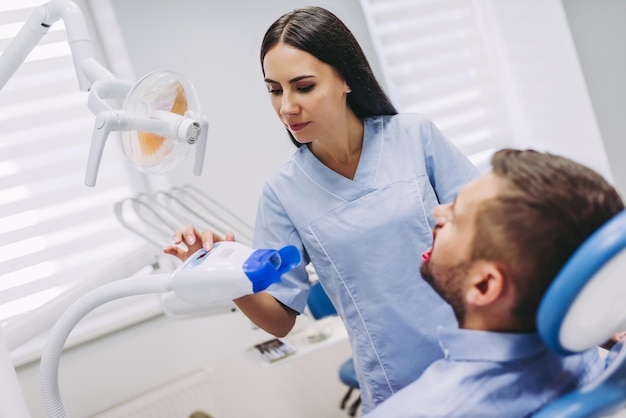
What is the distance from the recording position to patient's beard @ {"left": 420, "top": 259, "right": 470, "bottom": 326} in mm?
921

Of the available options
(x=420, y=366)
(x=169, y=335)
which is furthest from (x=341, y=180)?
(x=169, y=335)

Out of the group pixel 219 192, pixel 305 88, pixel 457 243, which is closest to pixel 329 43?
pixel 305 88

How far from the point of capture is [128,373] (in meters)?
2.52

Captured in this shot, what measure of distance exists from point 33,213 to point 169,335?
2.41 feet

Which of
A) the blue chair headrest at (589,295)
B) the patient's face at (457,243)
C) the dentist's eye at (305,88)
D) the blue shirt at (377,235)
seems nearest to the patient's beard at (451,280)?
the patient's face at (457,243)

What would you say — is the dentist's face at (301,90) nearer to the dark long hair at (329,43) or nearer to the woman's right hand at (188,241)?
the dark long hair at (329,43)

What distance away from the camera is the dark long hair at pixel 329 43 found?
1.28 meters

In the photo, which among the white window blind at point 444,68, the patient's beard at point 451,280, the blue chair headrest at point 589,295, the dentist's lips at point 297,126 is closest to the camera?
the blue chair headrest at point 589,295

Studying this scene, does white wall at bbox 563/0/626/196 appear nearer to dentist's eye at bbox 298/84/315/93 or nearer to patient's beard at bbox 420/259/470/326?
dentist's eye at bbox 298/84/315/93

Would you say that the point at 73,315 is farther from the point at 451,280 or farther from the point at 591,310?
the point at 591,310

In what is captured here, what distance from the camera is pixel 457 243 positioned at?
0.93m

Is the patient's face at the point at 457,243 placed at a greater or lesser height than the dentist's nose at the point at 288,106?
lesser

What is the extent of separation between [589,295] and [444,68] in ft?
9.36

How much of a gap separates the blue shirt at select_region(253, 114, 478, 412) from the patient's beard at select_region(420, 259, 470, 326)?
1.16 feet
